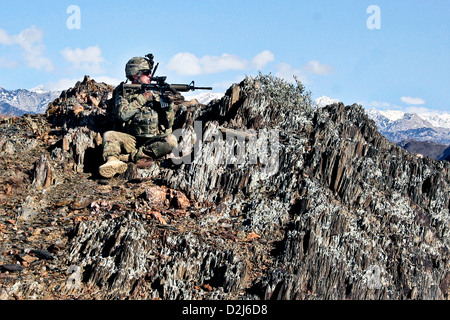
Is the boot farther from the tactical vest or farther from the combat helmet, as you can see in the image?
the combat helmet

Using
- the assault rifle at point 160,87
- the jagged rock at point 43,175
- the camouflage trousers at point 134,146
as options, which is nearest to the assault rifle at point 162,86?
the assault rifle at point 160,87

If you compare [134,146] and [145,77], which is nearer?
[134,146]

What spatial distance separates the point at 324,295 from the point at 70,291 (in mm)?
7324

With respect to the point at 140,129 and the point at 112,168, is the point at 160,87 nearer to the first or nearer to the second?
the point at 140,129

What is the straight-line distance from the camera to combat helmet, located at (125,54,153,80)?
19453 millimetres

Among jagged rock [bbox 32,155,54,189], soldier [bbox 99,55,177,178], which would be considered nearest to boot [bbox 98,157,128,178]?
soldier [bbox 99,55,177,178]

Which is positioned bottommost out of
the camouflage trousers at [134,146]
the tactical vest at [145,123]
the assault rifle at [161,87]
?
the camouflage trousers at [134,146]

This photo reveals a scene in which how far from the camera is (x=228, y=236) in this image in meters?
13.9

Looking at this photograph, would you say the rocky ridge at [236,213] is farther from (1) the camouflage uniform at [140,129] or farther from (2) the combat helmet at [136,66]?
(2) the combat helmet at [136,66]

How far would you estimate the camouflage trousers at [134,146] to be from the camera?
691 inches

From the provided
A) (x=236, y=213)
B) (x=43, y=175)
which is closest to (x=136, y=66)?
(x=43, y=175)

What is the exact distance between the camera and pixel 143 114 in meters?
18.3

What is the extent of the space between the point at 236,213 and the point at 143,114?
6430 millimetres

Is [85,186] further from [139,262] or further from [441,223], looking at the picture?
[441,223]
